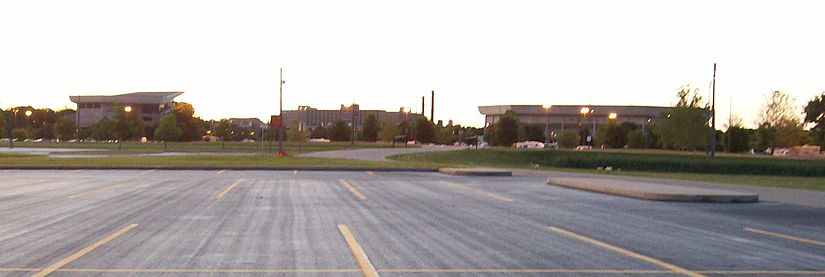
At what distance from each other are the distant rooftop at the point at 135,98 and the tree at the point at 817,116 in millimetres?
111500

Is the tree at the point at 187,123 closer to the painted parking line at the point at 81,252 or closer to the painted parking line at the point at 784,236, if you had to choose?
the painted parking line at the point at 81,252

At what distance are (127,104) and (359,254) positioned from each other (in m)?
153

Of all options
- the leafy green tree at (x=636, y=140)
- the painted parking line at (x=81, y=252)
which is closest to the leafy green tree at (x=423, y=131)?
the leafy green tree at (x=636, y=140)

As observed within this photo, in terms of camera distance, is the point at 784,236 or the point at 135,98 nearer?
the point at 784,236

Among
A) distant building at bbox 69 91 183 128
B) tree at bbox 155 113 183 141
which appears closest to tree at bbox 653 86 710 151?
tree at bbox 155 113 183 141

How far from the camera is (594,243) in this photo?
12.6 m

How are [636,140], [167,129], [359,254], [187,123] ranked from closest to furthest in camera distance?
1. [359,254]
2. [636,140]
3. [167,129]
4. [187,123]

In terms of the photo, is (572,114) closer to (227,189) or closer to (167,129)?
(167,129)

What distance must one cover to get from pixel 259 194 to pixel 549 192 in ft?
27.1

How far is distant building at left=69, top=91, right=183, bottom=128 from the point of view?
15650 cm

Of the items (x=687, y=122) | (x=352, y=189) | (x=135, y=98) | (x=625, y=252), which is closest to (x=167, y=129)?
(x=135, y=98)

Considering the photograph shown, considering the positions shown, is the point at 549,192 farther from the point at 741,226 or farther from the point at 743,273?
the point at 743,273

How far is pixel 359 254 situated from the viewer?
36.6 feet

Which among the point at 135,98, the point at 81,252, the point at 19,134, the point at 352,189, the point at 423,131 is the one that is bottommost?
the point at 81,252
